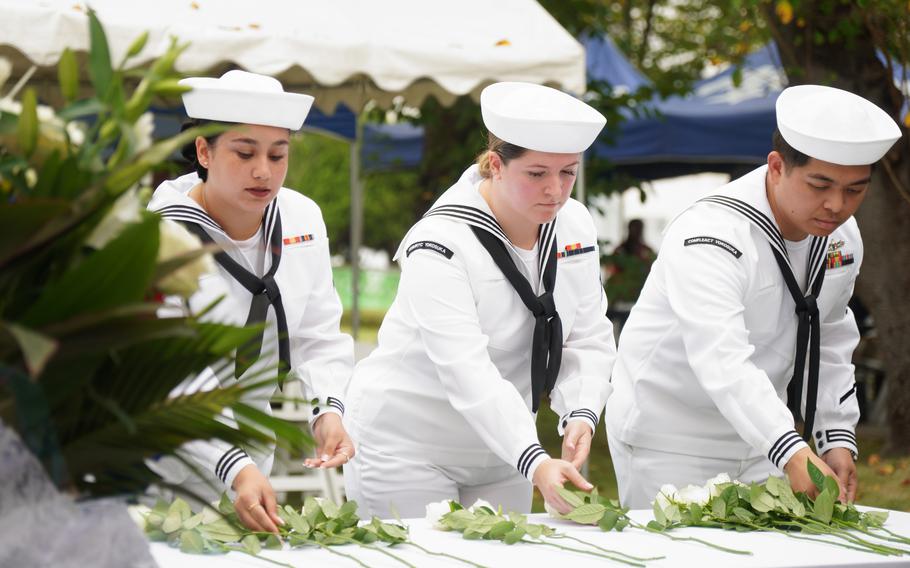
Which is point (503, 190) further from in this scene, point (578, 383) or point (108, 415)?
point (108, 415)

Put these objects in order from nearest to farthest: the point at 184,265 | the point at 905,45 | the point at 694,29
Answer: the point at 184,265 < the point at 905,45 < the point at 694,29

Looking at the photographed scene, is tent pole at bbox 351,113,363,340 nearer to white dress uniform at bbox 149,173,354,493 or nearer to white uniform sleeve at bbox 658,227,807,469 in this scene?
white dress uniform at bbox 149,173,354,493

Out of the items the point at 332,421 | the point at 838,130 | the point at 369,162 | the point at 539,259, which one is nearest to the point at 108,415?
the point at 332,421

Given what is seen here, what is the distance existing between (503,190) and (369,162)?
748 centimetres

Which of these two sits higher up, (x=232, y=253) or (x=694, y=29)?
(x=694, y=29)

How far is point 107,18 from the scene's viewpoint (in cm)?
482

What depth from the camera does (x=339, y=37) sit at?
205 inches

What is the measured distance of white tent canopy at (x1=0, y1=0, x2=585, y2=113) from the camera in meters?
4.74

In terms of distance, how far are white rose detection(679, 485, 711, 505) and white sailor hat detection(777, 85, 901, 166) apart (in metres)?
0.81

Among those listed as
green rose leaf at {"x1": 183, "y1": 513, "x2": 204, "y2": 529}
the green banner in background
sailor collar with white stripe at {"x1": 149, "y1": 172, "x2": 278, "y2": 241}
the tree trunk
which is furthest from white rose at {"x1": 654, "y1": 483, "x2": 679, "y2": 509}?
the green banner in background

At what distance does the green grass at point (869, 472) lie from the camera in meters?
6.03

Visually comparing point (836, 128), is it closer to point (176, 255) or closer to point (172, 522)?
point (172, 522)

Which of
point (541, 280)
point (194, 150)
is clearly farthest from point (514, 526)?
point (194, 150)

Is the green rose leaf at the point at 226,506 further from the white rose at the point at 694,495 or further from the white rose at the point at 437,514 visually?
the white rose at the point at 694,495
